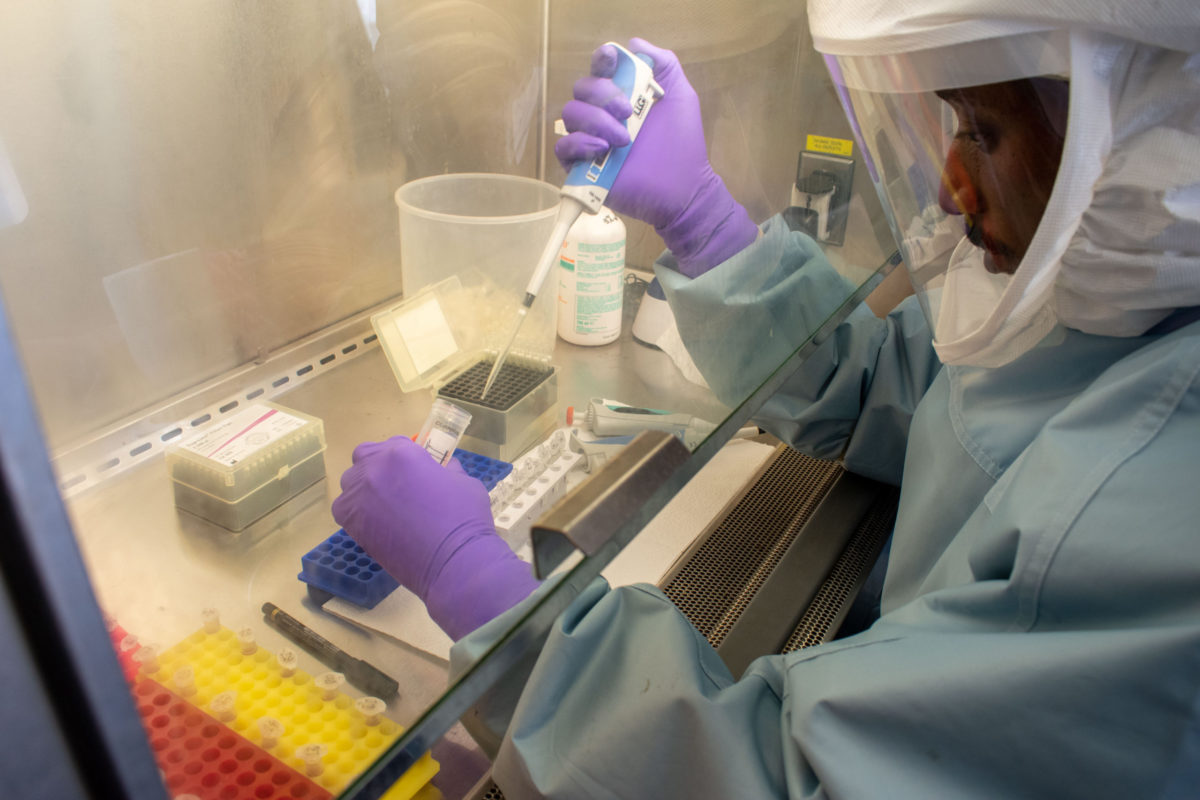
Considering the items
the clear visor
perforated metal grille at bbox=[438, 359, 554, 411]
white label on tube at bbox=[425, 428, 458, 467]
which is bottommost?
white label on tube at bbox=[425, 428, 458, 467]

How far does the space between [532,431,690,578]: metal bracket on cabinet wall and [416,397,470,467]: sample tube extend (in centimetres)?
39

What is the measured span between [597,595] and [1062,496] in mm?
413

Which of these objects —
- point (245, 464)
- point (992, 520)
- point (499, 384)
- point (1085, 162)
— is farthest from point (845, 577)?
point (245, 464)

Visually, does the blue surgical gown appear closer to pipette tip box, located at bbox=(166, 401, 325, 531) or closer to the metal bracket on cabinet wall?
the metal bracket on cabinet wall

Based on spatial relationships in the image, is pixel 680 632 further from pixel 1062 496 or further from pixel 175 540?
pixel 175 540

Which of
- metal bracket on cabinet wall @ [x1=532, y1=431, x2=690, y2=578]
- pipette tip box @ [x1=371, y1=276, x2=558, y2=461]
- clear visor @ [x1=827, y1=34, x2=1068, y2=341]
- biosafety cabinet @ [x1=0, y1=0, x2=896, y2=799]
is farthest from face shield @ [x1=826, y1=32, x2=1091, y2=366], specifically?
pipette tip box @ [x1=371, y1=276, x2=558, y2=461]

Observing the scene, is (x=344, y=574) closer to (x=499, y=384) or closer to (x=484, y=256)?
(x=499, y=384)

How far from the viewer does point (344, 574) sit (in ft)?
2.66

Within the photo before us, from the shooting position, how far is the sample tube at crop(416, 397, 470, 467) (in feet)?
3.17

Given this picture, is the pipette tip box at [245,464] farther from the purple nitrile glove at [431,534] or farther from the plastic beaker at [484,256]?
the plastic beaker at [484,256]

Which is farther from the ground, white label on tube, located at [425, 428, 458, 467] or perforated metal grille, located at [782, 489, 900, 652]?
white label on tube, located at [425, 428, 458, 467]

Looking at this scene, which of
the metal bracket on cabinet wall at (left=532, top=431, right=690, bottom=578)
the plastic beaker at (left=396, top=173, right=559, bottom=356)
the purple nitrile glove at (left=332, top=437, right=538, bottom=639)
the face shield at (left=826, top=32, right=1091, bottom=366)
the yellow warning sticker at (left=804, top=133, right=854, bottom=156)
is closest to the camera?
the metal bracket on cabinet wall at (left=532, top=431, right=690, bottom=578)

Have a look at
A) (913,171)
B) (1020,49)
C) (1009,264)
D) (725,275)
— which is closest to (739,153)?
(725,275)

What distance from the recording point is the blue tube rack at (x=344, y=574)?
2.67 ft
